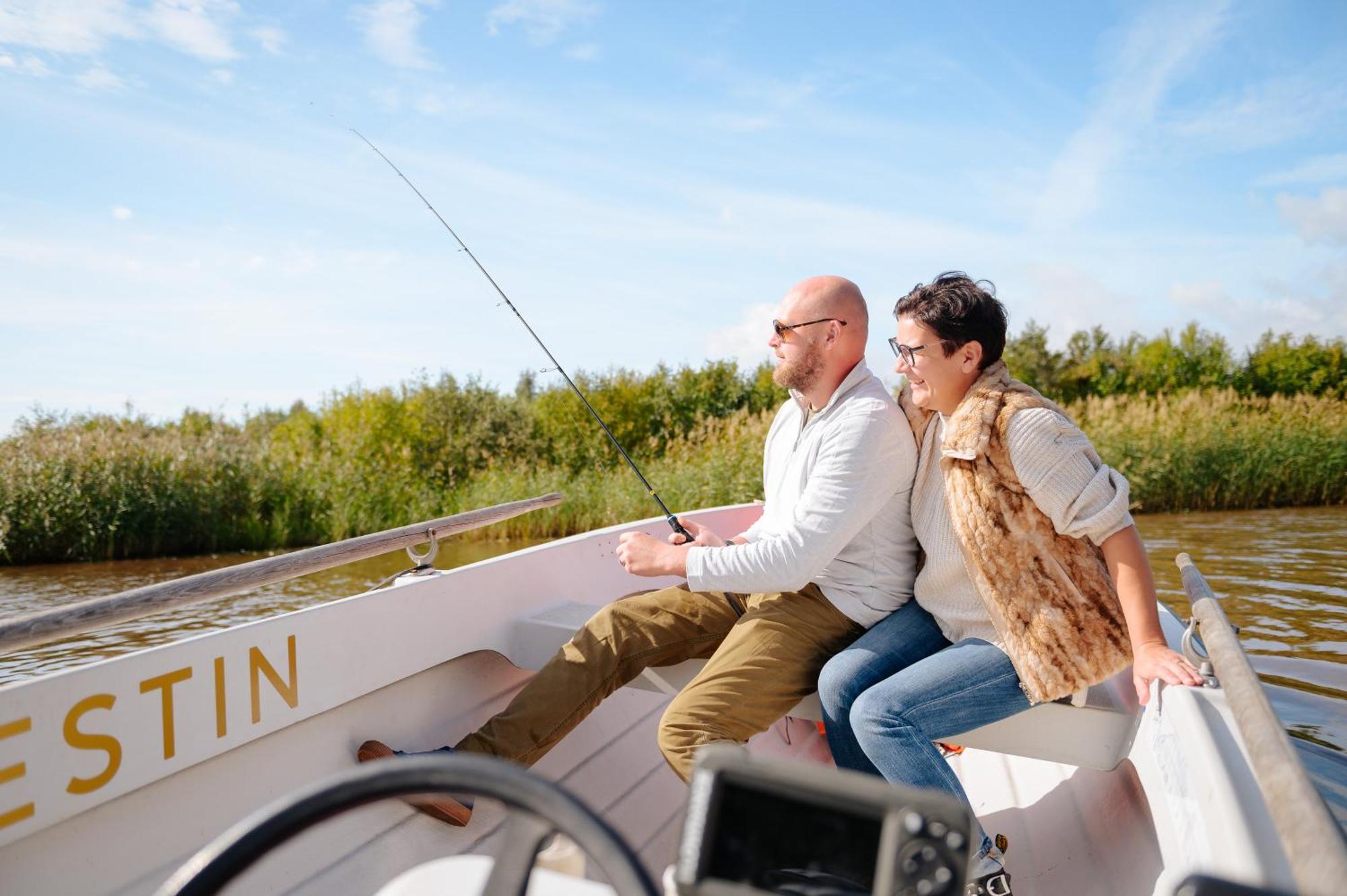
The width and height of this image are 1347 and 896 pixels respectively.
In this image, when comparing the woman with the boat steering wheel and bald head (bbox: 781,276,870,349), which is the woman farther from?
the boat steering wheel

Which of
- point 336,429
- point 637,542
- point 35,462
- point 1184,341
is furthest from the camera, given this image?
point 1184,341

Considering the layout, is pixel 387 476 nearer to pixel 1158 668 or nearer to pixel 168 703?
pixel 168 703

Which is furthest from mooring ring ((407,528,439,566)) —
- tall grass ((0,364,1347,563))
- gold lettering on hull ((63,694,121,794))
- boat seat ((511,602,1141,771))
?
tall grass ((0,364,1347,563))

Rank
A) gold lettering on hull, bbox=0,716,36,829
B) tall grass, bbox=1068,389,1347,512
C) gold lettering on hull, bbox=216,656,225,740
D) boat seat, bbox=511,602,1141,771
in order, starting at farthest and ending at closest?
tall grass, bbox=1068,389,1347,512
boat seat, bbox=511,602,1141,771
gold lettering on hull, bbox=216,656,225,740
gold lettering on hull, bbox=0,716,36,829

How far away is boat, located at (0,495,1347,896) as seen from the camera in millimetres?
1274

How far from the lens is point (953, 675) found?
1872 mm

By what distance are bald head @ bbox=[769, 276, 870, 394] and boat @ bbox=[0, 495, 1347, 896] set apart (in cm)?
83

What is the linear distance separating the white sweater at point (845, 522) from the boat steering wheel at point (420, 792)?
4.39 ft

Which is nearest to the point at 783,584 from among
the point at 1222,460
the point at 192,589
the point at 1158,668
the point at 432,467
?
the point at 1158,668

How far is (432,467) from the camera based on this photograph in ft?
48.5

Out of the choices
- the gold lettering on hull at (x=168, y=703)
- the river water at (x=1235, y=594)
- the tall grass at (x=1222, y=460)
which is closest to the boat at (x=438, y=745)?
the gold lettering on hull at (x=168, y=703)

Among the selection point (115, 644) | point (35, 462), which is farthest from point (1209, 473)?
point (35, 462)

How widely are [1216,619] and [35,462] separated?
12165 mm

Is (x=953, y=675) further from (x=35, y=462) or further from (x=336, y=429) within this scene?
(x=336, y=429)
